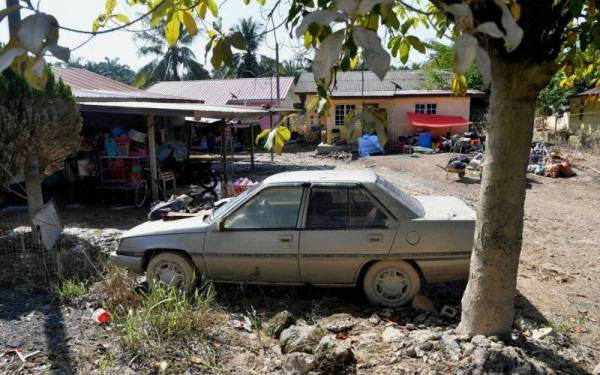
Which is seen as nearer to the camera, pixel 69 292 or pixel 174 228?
pixel 69 292

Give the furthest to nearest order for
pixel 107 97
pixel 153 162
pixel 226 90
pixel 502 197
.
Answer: pixel 226 90 < pixel 107 97 < pixel 153 162 < pixel 502 197

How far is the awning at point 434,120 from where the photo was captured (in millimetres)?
25703

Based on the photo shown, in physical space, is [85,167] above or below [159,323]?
above

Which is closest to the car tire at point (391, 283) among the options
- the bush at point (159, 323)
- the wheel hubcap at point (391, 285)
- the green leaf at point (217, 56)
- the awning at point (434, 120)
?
the wheel hubcap at point (391, 285)

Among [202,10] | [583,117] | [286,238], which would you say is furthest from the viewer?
[583,117]

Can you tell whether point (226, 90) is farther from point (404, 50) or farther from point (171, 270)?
point (404, 50)

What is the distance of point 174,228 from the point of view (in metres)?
5.70

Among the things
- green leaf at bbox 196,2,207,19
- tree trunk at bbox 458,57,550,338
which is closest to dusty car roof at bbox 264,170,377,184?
tree trunk at bbox 458,57,550,338

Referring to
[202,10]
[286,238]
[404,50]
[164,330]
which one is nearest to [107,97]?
[286,238]

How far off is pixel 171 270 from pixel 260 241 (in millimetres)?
1115

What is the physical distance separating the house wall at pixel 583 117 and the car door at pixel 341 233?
22.2 metres

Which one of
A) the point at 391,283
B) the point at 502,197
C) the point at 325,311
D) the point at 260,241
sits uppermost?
the point at 502,197

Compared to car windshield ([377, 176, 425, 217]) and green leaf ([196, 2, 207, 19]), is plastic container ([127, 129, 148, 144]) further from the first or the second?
green leaf ([196, 2, 207, 19])

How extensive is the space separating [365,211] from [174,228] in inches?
86.1
